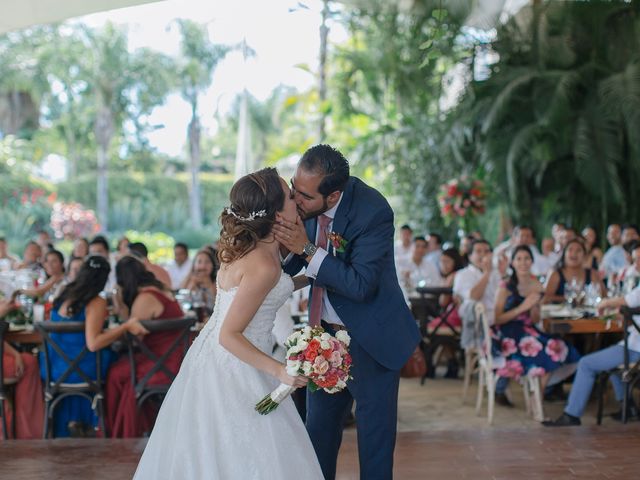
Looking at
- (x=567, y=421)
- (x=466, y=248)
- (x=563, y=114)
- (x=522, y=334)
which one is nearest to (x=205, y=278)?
(x=522, y=334)

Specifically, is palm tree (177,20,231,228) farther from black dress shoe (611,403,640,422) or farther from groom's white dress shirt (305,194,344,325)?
groom's white dress shirt (305,194,344,325)

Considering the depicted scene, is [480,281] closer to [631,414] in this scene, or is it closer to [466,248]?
[631,414]

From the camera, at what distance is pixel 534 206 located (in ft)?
43.4

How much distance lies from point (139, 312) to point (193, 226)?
78.5 ft

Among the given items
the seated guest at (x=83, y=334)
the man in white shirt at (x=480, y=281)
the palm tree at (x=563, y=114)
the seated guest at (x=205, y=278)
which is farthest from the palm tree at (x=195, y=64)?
the seated guest at (x=83, y=334)

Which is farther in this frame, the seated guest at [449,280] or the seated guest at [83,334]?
the seated guest at [449,280]

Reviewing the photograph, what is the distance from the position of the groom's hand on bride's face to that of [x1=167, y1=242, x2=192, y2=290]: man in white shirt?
686cm

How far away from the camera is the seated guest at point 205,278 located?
6708 millimetres

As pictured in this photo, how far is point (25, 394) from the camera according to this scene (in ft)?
18.8

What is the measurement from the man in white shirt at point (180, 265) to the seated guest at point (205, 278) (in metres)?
2.48

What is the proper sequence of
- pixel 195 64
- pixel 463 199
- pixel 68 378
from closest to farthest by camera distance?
pixel 68 378 < pixel 463 199 < pixel 195 64

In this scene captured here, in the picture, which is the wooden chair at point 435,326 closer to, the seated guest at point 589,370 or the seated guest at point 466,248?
the seated guest at point 466,248

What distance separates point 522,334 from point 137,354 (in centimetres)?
288

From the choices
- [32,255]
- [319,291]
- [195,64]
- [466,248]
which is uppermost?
[195,64]
